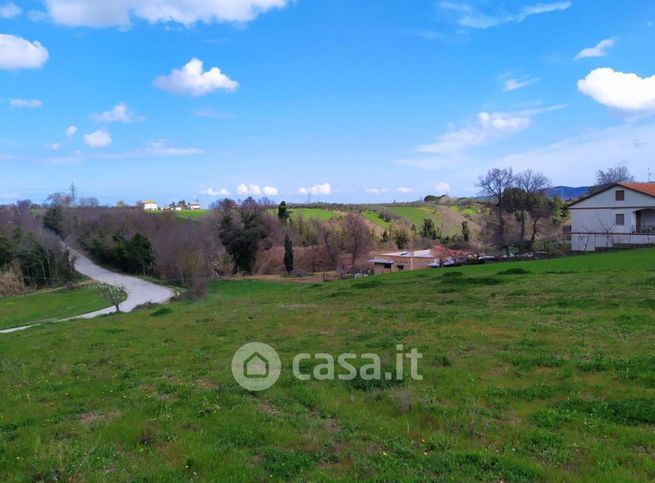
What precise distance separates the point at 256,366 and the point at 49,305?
131 ft

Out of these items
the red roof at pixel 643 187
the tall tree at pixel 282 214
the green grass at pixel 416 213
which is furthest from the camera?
the green grass at pixel 416 213

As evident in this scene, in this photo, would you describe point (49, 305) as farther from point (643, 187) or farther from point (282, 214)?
point (643, 187)

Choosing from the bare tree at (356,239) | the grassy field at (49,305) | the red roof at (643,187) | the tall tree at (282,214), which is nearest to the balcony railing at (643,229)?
the red roof at (643,187)

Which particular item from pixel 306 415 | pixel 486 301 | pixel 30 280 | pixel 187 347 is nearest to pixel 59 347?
pixel 187 347

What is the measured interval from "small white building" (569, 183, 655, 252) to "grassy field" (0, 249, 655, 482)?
25643 mm

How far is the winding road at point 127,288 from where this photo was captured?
34.4 m

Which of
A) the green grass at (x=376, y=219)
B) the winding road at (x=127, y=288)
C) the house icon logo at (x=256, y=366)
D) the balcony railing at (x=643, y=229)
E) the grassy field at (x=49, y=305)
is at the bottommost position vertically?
the grassy field at (x=49, y=305)

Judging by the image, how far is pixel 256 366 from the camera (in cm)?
839

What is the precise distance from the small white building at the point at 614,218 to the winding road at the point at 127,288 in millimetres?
35532

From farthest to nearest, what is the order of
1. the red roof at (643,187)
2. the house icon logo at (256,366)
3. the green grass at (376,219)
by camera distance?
the green grass at (376,219)
the red roof at (643,187)
the house icon logo at (256,366)

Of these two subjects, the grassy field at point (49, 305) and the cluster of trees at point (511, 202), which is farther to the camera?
the cluster of trees at point (511, 202)

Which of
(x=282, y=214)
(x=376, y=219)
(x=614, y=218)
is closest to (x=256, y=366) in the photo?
(x=614, y=218)

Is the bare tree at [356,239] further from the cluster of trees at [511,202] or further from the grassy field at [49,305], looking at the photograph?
the grassy field at [49,305]

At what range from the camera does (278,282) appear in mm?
46781
